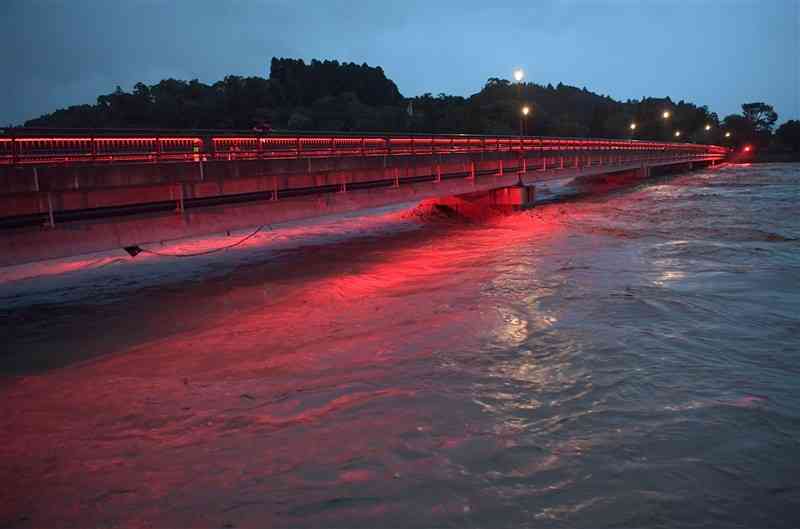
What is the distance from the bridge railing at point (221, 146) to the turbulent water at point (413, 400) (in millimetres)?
3960

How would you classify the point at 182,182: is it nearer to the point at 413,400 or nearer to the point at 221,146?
the point at 221,146

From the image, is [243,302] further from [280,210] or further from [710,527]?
[710,527]

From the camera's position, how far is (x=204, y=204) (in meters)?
17.1

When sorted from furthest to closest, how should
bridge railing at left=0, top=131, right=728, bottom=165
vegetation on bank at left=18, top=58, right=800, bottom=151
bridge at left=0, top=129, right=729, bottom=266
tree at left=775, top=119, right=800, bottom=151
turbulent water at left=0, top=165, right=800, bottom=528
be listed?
tree at left=775, top=119, right=800, bottom=151
vegetation on bank at left=18, top=58, right=800, bottom=151
bridge railing at left=0, top=131, right=728, bottom=165
bridge at left=0, top=129, right=729, bottom=266
turbulent water at left=0, top=165, right=800, bottom=528

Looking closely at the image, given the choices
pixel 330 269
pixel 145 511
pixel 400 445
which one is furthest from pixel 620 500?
pixel 330 269

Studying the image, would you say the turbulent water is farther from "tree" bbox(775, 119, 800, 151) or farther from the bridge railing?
"tree" bbox(775, 119, 800, 151)

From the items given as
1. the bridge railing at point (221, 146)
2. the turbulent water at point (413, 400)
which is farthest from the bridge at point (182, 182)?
the turbulent water at point (413, 400)

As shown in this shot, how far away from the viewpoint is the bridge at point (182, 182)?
12.9 meters

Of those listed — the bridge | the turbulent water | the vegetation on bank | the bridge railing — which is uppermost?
the vegetation on bank

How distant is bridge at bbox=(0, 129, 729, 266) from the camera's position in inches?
507

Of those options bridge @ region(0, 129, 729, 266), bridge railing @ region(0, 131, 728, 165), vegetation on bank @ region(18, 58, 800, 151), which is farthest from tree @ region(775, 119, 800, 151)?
bridge @ region(0, 129, 729, 266)

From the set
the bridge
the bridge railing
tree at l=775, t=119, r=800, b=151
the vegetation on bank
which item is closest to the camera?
the bridge

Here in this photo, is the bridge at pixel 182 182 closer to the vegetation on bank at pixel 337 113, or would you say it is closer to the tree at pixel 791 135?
the vegetation on bank at pixel 337 113

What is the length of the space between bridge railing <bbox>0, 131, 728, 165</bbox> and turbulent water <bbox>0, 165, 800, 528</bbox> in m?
3.96
